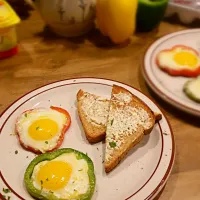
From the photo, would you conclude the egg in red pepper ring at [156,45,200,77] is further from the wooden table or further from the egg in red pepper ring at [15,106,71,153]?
the egg in red pepper ring at [15,106,71,153]

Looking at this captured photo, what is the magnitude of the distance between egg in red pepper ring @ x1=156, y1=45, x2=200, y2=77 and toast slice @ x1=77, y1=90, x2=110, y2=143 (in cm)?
30

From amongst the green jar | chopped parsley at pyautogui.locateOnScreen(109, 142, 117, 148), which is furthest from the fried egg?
chopped parsley at pyautogui.locateOnScreen(109, 142, 117, 148)

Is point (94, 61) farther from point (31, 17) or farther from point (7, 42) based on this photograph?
point (31, 17)

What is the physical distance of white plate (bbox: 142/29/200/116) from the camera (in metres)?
1.10

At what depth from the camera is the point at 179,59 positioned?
1.27 m

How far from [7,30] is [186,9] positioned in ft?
2.41

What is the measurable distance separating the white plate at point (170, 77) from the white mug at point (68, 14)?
28 cm

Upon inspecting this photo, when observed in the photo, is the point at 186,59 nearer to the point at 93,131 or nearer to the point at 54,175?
the point at 93,131

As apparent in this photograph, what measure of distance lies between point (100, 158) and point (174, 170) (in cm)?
20

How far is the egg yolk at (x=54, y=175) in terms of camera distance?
83 cm

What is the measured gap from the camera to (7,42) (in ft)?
4.41

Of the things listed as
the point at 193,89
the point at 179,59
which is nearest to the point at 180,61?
the point at 179,59

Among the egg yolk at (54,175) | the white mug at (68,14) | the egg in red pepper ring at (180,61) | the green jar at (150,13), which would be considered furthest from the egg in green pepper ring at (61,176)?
the green jar at (150,13)

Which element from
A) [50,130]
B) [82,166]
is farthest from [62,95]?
[82,166]
